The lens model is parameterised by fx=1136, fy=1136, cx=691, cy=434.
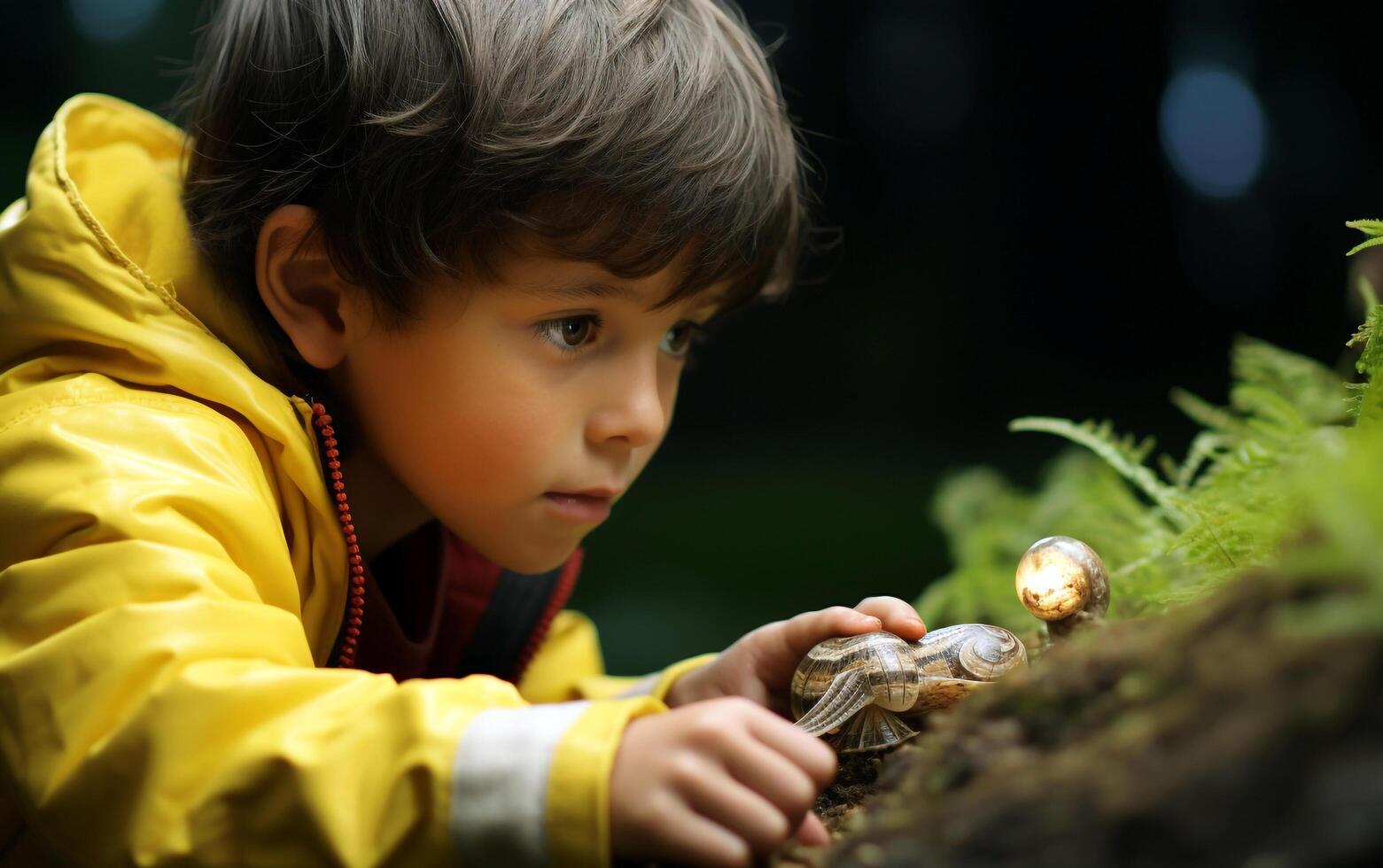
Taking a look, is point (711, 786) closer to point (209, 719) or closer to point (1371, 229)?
point (209, 719)

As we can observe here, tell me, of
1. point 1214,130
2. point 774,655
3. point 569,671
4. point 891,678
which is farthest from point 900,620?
point 1214,130

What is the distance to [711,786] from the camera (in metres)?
0.62

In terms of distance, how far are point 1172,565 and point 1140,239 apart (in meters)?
2.76

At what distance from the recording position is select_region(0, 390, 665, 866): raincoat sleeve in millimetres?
637

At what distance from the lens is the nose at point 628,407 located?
42.3 inches

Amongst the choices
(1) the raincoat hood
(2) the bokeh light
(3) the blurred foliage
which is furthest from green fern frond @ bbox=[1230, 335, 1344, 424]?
(2) the bokeh light

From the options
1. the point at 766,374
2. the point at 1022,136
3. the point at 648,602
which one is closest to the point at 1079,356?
the point at 1022,136

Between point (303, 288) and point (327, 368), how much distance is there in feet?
0.27

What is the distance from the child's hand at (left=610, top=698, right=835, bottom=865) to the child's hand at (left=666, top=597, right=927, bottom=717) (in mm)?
299

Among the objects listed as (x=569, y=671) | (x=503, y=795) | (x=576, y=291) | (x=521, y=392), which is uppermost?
(x=576, y=291)

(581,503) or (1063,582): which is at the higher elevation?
(1063,582)

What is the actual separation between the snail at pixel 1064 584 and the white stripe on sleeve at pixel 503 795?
439mm

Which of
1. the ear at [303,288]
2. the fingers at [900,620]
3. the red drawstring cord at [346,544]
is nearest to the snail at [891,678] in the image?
the fingers at [900,620]

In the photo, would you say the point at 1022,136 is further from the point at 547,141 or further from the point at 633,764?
the point at 633,764
